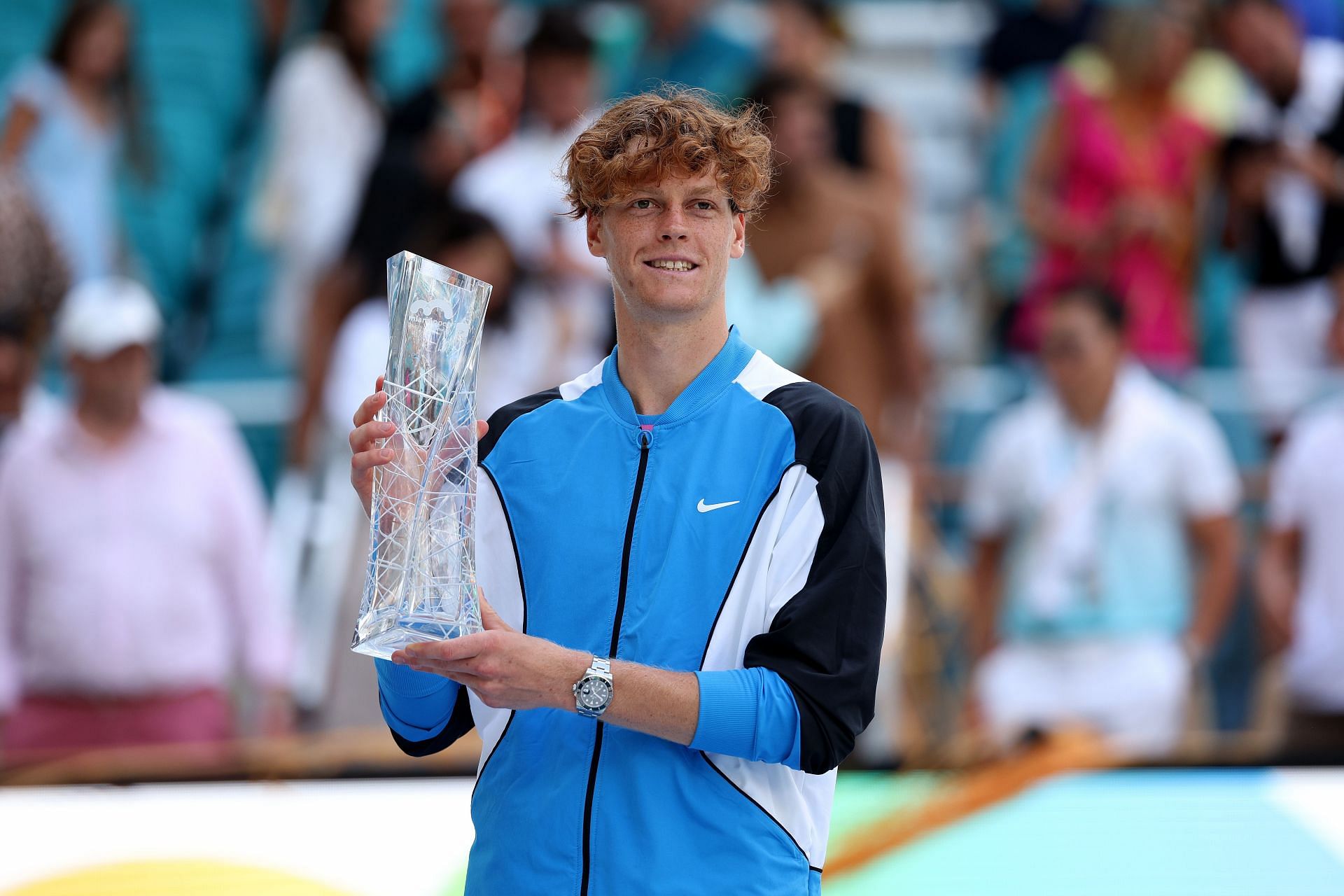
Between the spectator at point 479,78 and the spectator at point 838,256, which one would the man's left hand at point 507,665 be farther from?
the spectator at point 479,78

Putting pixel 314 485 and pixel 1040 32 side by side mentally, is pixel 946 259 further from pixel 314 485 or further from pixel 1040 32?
pixel 314 485

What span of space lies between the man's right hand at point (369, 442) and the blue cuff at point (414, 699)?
21 cm

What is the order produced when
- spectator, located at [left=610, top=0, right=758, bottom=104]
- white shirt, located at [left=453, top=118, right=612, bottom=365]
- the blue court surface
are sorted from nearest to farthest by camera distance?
the blue court surface
white shirt, located at [left=453, top=118, right=612, bottom=365]
spectator, located at [left=610, top=0, right=758, bottom=104]

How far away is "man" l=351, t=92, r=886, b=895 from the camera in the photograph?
6.01 feet

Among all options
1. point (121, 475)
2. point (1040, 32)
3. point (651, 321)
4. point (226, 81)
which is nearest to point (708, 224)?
point (651, 321)

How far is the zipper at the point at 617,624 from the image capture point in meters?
1.85

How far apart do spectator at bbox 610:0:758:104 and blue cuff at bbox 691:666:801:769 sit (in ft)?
16.8

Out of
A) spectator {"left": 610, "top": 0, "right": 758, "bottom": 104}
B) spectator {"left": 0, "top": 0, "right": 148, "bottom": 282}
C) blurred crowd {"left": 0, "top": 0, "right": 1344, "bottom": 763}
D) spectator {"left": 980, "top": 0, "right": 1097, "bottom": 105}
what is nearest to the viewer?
A: blurred crowd {"left": 0, "top": 0, "right": 1344, "bottom": 763}

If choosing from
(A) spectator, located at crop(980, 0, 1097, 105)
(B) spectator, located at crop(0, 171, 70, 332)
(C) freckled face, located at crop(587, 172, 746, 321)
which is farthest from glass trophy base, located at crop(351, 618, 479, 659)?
(A) spectator, located at crop(980, 0, 1097, 105)

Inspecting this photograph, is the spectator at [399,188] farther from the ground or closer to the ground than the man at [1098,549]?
farther from the ground

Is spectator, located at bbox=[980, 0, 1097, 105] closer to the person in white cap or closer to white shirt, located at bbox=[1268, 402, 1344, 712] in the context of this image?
white shirt, located at bbox=[1268, 402, 1344, 712]

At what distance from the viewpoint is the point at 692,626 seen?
6.17 feet

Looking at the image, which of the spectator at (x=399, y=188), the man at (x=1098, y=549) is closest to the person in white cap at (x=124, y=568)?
the spectator at (x=399, y=188)

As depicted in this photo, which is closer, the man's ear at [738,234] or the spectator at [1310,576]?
the man's ear at [738,234]
